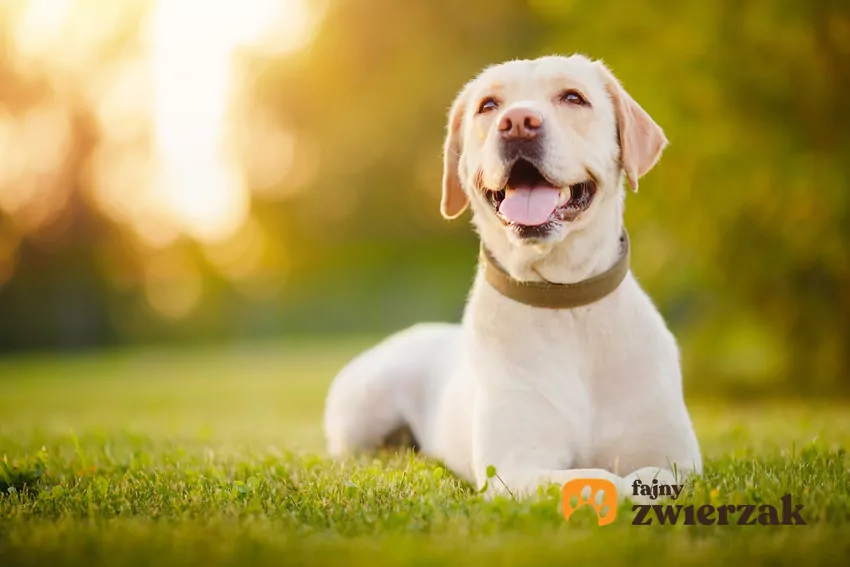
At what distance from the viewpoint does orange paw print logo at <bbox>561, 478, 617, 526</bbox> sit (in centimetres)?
323

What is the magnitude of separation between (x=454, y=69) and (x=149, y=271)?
1459 centimetres

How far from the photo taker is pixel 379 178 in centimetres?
2330

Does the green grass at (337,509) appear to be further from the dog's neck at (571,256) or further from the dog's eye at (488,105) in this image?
the dog's eye at (488,105)

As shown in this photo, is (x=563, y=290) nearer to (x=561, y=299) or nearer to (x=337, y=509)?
(x=561, y=299)

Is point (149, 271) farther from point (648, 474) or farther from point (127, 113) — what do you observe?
→ point (648, 474)

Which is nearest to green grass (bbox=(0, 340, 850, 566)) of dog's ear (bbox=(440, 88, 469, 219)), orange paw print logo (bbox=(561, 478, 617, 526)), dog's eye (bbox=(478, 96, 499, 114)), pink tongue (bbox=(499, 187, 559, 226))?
orange paw print logo (bbox=(561, 478, 617, 526))

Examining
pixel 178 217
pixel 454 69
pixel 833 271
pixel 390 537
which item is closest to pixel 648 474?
pixel 390 537

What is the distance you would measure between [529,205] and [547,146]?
0.27m

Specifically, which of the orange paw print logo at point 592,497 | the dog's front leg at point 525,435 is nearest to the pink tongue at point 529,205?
the dog's front leg at point 525,435

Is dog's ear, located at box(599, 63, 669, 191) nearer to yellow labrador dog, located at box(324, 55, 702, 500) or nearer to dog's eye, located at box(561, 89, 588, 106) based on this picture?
yellow labrador dog, located at box(324, 55, 702, 500)

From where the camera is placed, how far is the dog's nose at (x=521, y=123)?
12.6 ft

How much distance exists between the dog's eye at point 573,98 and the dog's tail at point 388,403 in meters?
2.04

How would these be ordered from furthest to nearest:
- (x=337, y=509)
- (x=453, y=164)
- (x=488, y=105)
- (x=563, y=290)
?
(x=453, y=164) < (x=488, y=105) < (x=563, y=290) < (x=337, y=509)

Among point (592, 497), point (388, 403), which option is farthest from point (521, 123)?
point (388, 403)
